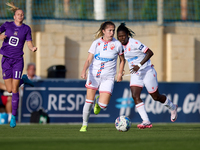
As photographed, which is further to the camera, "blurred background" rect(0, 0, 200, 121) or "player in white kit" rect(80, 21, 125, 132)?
"blurred background" rect(0, 0, 200, 121)

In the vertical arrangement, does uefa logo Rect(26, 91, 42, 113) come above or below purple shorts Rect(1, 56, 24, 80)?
below

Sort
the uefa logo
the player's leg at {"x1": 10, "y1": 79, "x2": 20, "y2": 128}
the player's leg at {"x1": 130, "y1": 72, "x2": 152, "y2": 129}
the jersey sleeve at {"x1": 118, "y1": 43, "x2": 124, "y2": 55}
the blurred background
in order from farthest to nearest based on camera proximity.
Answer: the blurred background, the uefa logo, the player's leg at {"x1": 10, "y1": 79, "x2": 20, "y2": 128}, the player's leg at {"x1": 130, "y1": 72, "x2": 152, "y2": 129}, the jersey sleeve at {"x1": 118, "y1": 43, "x2": 124, "y2": 55}

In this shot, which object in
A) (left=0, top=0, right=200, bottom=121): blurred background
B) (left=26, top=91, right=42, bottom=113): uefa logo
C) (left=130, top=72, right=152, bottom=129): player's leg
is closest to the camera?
(left=130, top=72, right=152, bottom=129): player's leg

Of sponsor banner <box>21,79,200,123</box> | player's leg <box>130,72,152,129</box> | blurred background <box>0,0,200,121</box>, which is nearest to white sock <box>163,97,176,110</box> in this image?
player's leg <box>130,72,152,129</box>

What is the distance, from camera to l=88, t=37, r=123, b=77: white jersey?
712 cm

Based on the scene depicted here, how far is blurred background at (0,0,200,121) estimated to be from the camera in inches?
556

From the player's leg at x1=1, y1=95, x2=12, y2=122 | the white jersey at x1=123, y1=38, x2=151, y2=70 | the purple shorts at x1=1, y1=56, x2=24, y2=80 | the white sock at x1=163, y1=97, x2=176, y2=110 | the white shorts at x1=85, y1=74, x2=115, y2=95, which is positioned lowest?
the player's leg at x1=1, y1=95, x2=12, y2=122

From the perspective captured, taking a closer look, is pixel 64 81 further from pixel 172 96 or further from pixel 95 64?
pixel 95 64

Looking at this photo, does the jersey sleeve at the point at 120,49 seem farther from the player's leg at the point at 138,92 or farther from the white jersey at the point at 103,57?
the player's leg at the point at 138,92

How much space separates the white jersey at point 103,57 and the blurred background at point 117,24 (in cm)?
689

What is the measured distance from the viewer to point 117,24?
47.6 ft

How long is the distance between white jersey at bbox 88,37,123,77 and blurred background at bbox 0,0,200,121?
6893 millimetres

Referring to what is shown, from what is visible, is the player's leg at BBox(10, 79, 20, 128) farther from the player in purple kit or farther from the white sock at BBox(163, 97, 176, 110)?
the white sock at BBox(163, 97, 176, 110)

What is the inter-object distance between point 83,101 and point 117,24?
4.00 meters
